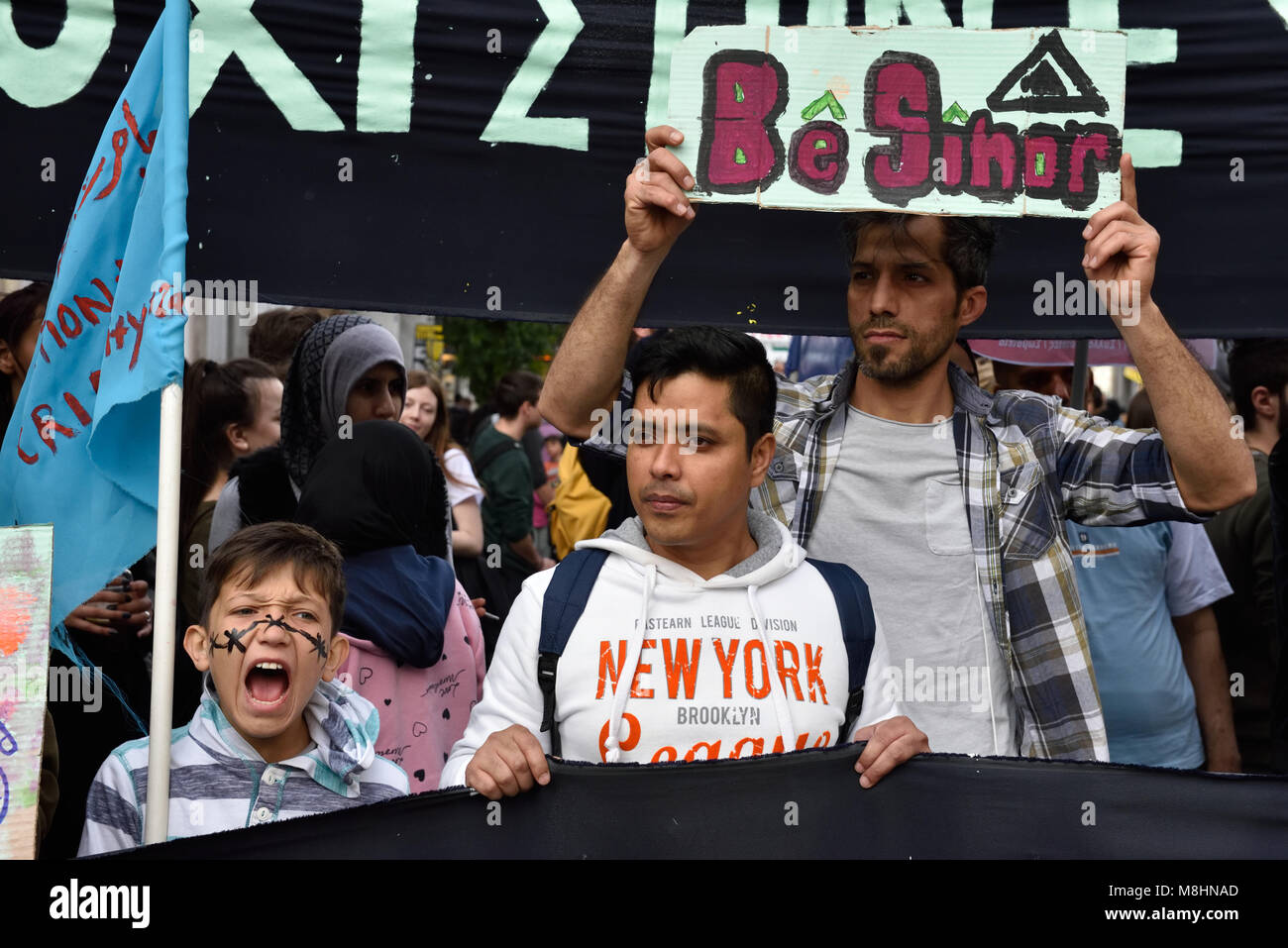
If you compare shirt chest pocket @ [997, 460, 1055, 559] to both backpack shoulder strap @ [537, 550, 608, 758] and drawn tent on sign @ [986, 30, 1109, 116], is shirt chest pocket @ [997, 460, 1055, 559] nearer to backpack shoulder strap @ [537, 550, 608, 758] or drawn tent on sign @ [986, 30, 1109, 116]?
drawn tent on sign @ [986, 30, 1109, 116]

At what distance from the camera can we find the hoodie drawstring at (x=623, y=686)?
8.20 feet

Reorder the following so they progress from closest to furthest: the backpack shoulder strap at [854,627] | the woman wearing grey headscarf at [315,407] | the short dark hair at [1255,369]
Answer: the backpack shoulder strap at [854,627] → the woman wearing grey headscarf at [315,407] → the short dark hair at [1255,369]

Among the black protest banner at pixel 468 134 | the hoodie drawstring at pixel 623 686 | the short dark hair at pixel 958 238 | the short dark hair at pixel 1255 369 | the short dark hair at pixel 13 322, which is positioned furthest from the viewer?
the short dark hair at pixel 1255 369

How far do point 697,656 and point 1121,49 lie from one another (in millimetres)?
1415

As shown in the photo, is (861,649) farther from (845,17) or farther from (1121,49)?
(845,17)

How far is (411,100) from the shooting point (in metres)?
3.50

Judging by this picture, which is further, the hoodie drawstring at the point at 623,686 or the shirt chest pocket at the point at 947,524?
the shirt chest pocket at the point at 947,524

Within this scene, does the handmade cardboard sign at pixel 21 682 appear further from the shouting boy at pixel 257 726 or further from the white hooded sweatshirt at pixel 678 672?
the white hooded sweatshirt at pixel 678 672

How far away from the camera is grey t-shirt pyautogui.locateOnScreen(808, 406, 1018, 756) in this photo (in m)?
2.97

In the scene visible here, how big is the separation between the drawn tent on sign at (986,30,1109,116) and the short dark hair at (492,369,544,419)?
260 inches

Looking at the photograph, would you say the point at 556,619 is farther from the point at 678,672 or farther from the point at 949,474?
the point at 949,474

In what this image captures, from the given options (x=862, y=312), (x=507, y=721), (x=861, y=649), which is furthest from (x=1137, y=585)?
(x=507, y=721)

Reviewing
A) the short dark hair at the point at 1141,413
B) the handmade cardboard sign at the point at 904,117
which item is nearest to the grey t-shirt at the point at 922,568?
the handmade cardboard sign at the point at 904,117
